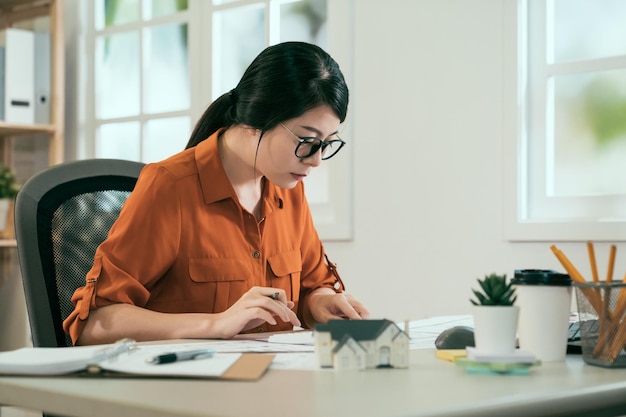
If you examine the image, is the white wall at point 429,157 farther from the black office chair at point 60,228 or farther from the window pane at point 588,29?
the black office chair at point 60,228

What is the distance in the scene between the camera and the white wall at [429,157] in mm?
2482

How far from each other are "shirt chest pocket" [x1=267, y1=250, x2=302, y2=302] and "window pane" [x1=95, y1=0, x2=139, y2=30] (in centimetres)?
223

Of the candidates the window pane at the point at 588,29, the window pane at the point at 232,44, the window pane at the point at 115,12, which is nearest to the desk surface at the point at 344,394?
the window pane at the point at 588,29

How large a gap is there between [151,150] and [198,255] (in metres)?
2.09

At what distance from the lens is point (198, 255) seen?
1708mm

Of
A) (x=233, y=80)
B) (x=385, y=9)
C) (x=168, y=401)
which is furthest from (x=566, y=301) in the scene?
(x=233, y=80)

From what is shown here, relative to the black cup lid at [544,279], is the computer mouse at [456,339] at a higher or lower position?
lower

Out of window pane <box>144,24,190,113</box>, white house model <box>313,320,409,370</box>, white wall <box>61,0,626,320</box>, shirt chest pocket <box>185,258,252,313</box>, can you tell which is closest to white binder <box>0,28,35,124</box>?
window pane <box>144,24,190,113</box>

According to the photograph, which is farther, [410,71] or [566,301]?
[410,71]

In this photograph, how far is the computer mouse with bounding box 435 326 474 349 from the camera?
3.96ft

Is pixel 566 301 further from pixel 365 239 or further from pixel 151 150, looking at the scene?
pixel 151 150

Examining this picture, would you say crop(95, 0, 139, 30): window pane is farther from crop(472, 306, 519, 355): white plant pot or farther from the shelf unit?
crop(472, 306, 519, 355): white plant pot

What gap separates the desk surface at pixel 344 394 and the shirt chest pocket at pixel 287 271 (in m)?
0.83

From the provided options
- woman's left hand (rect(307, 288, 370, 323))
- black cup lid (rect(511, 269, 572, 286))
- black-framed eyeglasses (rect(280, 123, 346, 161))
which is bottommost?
woman's left hand (rect(307, 288, 370, 323))
